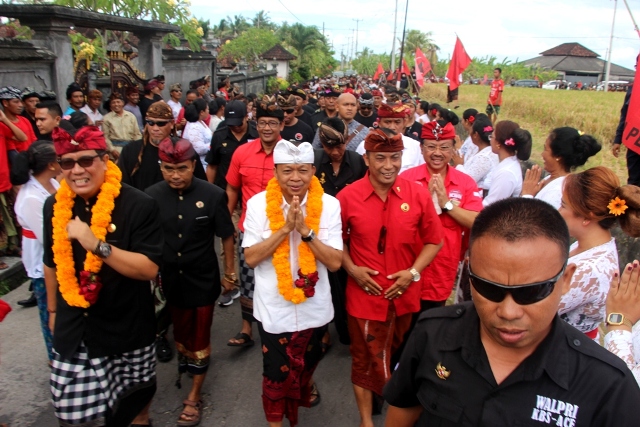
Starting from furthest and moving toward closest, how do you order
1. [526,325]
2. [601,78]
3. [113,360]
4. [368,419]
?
[601,78] → [368,419] → [113,360] → [526,325]

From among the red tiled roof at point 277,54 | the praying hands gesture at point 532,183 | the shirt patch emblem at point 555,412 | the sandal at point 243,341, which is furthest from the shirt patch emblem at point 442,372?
the red tiled roof at point 277,54

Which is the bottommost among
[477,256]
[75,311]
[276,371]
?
[276,371]

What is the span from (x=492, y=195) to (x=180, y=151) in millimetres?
2846

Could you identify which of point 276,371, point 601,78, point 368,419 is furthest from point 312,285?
point 601,78

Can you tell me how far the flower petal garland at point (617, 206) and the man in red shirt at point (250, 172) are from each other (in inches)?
111

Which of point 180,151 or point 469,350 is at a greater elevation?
point 180,151

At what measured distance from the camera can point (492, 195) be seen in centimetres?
479

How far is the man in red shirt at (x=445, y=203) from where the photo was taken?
12.9 feet

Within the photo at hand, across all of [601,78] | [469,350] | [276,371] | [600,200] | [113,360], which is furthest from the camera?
[601,78]

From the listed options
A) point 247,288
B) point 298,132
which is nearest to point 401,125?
point 298,132

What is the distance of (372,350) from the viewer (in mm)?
3586

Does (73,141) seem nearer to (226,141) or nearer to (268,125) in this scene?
A: (268,125)

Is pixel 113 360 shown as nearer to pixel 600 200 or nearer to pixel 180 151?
pixel 180 151

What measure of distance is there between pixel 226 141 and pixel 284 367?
3140mm
